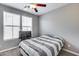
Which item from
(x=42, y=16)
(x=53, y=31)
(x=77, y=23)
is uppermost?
(x=42, y=16)

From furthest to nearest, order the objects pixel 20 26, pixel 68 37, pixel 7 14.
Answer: pixel 68 37, pixel 20 26, pixel 7 14

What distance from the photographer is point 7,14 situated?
906mm

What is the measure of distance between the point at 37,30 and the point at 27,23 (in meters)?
0.24

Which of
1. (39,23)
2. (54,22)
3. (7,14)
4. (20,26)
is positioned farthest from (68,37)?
(7,14)

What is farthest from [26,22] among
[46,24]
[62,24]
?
[62,24]

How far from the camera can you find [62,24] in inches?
41.9

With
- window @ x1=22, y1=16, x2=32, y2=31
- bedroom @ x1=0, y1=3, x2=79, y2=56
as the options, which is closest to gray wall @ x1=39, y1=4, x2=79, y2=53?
bedroom @ x1=0, y1=3, x2=79, y2=56

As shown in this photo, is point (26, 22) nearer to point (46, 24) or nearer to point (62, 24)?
point (46, 24)

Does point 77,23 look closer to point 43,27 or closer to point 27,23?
point 43,27

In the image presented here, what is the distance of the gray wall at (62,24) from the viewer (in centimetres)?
99

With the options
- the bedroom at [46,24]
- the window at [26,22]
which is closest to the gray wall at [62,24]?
the bedroom at [46,24]

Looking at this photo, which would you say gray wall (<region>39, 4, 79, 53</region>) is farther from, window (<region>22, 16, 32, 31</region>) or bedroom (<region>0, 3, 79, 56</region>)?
window (<region>22, 16, 32, 31</region>)

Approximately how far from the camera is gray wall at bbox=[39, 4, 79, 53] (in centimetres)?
99

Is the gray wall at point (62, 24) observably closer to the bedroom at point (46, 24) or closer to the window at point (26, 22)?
the bedroom at point (46, 24)
